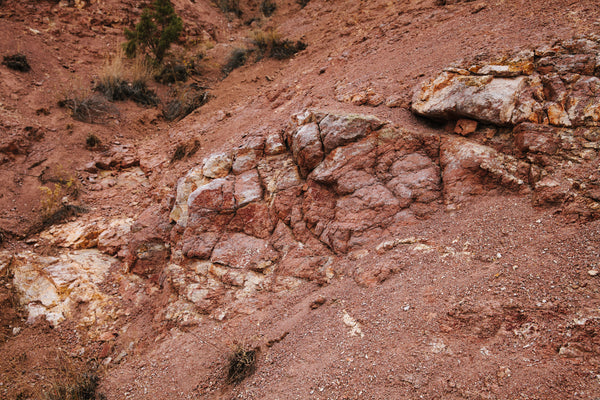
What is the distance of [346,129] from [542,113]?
89.8 inches

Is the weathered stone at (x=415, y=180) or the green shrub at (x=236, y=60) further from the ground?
the green shrub at (x=236, y=60)

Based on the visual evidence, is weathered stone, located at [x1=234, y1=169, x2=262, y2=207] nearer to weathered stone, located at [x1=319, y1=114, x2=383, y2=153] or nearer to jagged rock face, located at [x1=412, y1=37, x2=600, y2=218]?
weathered stone, located at [x1=319, y1=114, x2=383, y2=153]

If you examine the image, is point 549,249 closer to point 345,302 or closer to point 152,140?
point 345,302

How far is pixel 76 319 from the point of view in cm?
445

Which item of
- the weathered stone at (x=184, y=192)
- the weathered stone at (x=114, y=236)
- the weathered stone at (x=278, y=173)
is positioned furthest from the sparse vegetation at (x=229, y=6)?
the weathered stone at (x=278, y=173)

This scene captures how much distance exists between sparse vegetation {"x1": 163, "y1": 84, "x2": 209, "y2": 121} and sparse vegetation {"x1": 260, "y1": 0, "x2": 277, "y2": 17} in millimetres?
6051

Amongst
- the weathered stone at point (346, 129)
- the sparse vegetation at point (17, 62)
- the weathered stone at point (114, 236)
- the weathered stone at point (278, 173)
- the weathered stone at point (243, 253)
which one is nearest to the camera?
the weathered stone at point (243, 253)

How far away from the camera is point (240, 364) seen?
125 inches

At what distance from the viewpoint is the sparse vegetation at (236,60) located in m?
9.82

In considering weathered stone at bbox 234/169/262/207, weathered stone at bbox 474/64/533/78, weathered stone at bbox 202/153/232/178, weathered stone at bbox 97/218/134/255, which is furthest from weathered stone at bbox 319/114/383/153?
weathered stone at bbox 97/218/134/255

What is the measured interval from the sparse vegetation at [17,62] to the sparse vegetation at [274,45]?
6466mm

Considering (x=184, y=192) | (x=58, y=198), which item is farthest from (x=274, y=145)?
(x=58, y=198)

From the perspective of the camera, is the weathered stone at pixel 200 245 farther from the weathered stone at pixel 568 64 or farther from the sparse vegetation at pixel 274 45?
the sparse vegetation at pixel 274 45

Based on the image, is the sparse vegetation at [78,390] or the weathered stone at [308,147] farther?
the weathered stone at [308,147]
